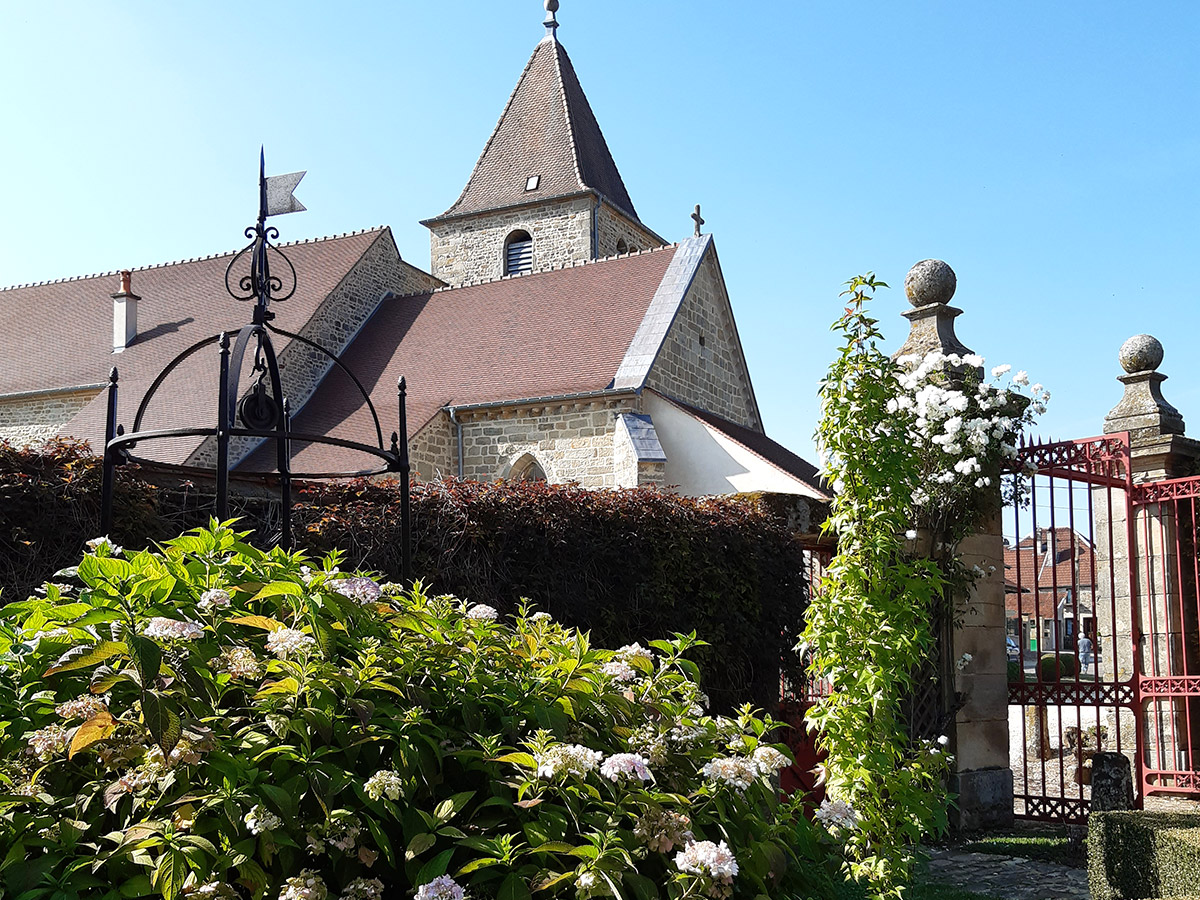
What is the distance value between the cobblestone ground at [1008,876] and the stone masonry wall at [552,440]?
9671 mm

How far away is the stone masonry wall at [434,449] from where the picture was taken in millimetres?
16688

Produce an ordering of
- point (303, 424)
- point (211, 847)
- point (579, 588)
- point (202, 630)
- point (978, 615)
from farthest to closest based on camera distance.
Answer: point (303, 424), point (978, 615), point (579, 588), point (202, 630), point (211, 847)

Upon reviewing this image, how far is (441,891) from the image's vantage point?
1827 mm

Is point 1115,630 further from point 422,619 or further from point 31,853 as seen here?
point 31,853

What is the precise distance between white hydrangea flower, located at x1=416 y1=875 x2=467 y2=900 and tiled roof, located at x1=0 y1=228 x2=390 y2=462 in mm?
16076

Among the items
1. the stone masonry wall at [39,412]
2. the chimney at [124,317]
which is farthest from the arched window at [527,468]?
the chimney at [124,317]

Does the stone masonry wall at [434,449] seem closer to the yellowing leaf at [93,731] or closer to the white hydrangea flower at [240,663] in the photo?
the white hydrangea flower at [240,663]

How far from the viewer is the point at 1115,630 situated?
27.4 ft

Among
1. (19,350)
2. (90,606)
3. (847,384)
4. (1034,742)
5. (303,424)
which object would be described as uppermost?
(19,350)

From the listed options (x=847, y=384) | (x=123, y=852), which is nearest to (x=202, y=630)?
(x=123, y=852)

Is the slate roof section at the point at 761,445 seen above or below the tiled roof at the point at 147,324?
below

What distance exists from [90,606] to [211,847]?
653 mm

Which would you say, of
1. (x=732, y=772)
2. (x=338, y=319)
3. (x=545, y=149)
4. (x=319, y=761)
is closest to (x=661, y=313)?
(x=338, y=319)

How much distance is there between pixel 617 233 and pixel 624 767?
28946 millimetres
